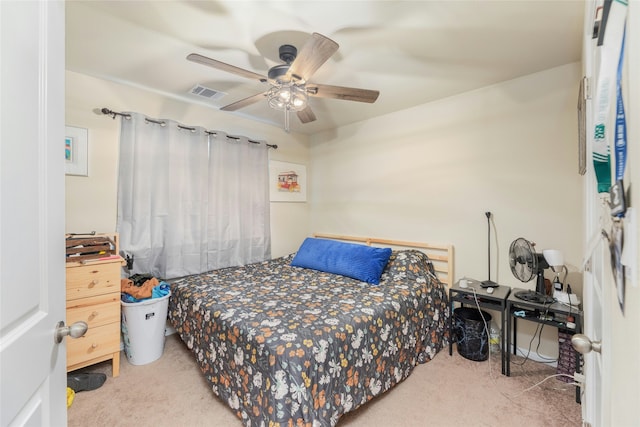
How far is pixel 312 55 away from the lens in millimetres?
1558

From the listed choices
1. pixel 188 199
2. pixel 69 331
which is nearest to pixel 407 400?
pixel 69 331

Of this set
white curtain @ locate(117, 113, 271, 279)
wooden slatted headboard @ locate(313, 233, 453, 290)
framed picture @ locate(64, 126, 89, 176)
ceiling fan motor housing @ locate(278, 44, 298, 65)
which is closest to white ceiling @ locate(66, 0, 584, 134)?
ceiling fan motor housing @ locate(278, 44, 298, 65)

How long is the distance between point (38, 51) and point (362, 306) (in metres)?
1.98

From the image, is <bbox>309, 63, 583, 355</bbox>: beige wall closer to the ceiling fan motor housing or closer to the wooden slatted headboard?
the wooden slatted headboard

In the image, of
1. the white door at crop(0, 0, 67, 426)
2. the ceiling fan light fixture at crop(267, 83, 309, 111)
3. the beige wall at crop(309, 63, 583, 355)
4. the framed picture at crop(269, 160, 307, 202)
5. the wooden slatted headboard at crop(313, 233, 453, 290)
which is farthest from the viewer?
the framed picture at crop(269, 160, 307, 202)

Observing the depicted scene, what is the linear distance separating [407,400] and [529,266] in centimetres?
134

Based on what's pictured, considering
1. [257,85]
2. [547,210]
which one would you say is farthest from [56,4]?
[547,210]

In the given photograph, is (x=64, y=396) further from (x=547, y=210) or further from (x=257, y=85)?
(x=547, y=210)

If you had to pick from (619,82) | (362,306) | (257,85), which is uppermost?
(257,85)

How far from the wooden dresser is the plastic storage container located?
2822mm

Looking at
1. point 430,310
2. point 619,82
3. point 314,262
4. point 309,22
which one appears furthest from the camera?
point 314,262

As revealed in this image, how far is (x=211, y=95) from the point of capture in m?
2.84

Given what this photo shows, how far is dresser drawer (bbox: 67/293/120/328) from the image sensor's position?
1945 millimetres

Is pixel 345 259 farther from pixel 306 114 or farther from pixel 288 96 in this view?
pixel 288 96
